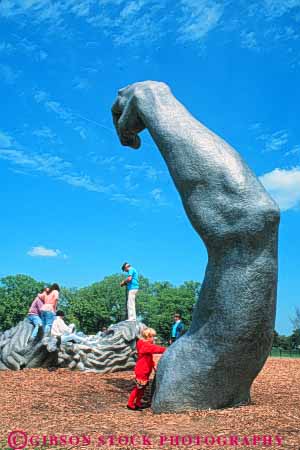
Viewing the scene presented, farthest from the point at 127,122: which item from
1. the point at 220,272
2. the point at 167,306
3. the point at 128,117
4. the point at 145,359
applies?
the point at 167,306

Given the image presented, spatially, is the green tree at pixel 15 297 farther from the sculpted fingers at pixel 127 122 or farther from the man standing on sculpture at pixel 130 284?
the sculpted fingers at pixel 127 122

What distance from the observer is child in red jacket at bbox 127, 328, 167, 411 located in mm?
6523

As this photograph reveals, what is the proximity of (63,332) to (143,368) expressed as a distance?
653cm

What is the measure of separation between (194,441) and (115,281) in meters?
42.7

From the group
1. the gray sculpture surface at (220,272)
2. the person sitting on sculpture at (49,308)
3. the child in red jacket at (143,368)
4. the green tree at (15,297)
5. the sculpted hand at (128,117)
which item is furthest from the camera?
the green tree at (15,297)

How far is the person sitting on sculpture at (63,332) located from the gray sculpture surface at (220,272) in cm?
541

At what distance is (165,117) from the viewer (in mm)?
6219

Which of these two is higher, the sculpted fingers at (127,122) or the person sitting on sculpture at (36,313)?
the sculpted fingers at (127,122)

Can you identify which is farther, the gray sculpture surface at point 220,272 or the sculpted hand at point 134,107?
the sculpted hand at point 134,107

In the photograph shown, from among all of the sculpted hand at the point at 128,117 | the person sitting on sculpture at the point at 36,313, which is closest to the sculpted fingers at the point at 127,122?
the sculpted hand at the point at 128,117

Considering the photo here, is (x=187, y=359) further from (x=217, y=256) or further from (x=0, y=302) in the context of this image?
(x=0, y=302)

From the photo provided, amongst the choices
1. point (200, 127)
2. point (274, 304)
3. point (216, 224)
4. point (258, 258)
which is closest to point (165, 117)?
point (200, 127)

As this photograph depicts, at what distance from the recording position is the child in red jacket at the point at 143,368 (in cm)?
652

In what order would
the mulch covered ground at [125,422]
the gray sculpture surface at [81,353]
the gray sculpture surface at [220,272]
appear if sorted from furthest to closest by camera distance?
the gray sculpture surface at [81,353] → the gray sculpture surface at [220,272] → the mulch covered ground at [125,422]
